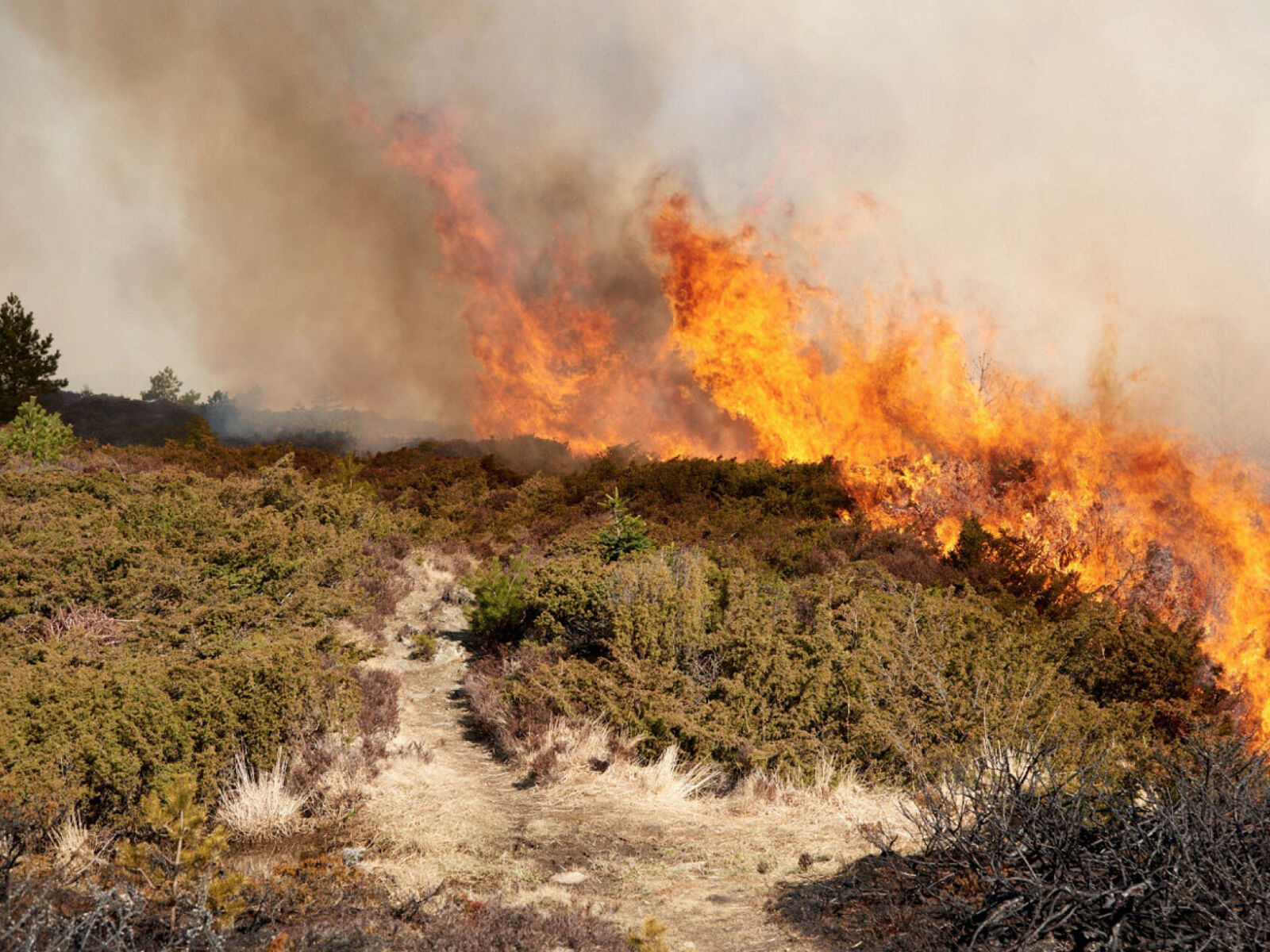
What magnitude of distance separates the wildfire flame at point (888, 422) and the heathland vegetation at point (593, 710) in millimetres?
3761

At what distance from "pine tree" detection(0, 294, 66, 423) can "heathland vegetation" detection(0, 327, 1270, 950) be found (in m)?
22.6

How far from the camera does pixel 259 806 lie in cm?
764

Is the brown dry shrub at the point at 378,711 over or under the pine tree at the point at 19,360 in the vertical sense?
under

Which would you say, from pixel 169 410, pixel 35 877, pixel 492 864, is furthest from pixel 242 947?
pixel 169 410

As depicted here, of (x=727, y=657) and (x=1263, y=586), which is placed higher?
(x=1263, y=586)

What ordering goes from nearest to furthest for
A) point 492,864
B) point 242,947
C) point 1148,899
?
point 1148,899, point 242,947, point 492,864

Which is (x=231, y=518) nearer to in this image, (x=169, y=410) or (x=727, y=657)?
(x=727, y=657)

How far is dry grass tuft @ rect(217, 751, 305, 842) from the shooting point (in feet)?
24.7

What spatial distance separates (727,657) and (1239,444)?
61.8 ft

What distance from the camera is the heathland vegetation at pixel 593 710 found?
4613 mm

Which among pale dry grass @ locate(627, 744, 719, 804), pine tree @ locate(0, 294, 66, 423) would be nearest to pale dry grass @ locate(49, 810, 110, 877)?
pale dry grass @ locate(627, 744, 719, 804)

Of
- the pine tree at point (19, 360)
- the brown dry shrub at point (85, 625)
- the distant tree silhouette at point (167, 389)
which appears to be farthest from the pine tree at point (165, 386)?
the brown dry shrub at point (85, 625)

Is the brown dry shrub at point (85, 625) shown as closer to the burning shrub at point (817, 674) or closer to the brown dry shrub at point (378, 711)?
the brown dry shrub at point (378, 711)

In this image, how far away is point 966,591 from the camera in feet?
43.2
